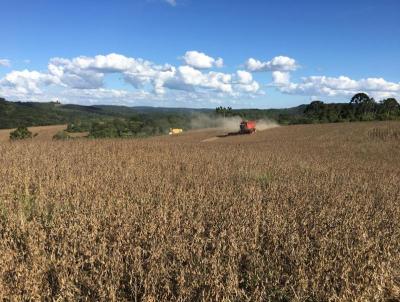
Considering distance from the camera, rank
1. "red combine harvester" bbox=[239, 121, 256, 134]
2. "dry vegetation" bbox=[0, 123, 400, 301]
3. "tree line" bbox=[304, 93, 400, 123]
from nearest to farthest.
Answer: "dry vegetation" bbox=[0, 123, 400, 301] < "red combine harvester" bbox=[239, 121, 256, 134] < "tree line" bbox=[304, 93, 400, 123]

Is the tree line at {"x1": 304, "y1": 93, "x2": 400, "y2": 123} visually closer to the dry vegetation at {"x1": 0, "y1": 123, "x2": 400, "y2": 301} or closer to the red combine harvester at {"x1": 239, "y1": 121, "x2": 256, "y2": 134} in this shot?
the red combine harvester at {"x1": 239, "y1": 121, "x2": 256, "y2": 134}

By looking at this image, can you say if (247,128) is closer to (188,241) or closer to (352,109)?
(352,109)

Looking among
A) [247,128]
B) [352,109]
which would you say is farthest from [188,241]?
[352,109]

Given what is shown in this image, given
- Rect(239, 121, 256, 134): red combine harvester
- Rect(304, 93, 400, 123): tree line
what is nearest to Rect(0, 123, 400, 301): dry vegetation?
Rect(239, 121, 256, 134): red combine harvester

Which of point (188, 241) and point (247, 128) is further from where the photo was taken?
point (247, 128)

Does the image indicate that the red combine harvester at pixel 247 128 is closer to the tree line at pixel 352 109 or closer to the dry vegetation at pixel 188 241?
the tree line at pixel 352 109

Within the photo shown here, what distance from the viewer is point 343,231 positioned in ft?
14.8

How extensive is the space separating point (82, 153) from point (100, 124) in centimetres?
5808

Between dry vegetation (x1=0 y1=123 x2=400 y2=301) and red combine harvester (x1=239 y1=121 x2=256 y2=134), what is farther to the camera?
red combine harvester (x1=239 y1=121 x2=256 y2=134)

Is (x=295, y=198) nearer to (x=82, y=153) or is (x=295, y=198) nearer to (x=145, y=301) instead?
(x=145, y=301)

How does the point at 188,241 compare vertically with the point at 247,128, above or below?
above

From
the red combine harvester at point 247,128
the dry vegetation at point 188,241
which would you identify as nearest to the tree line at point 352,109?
the red combine harvester at point 247,128

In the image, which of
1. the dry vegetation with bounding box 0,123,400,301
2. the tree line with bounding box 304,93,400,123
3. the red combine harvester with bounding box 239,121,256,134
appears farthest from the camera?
the tree line with bounding box 304,93,400,123

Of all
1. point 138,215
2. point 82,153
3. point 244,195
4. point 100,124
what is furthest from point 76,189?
point 100,124
